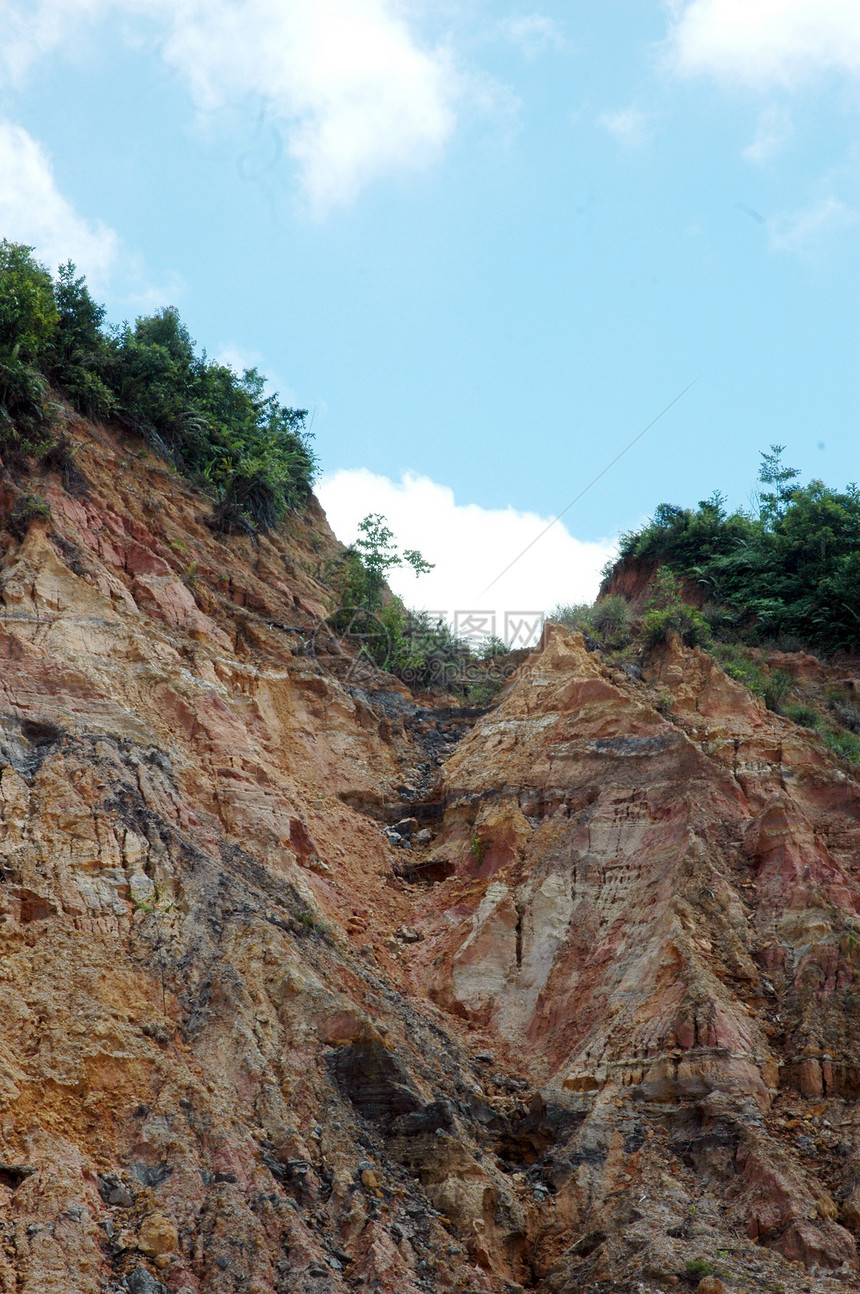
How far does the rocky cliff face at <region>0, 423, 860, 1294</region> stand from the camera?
8.30 metres

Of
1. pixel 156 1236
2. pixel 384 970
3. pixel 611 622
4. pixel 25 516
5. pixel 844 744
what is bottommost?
pixel 156 1236

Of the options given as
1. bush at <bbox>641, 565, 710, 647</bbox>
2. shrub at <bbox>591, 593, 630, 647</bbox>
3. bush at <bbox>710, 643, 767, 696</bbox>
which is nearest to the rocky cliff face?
bush at <bbox>710, 643, 767, 696</bbox>

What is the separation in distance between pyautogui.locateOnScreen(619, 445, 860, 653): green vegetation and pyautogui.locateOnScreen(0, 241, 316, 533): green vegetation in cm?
951

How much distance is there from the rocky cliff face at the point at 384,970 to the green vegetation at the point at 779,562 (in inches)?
270

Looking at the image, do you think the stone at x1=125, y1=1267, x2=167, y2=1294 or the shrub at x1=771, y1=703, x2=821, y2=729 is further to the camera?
the shrub at x1=771, y1=703, x2=821, y2=729

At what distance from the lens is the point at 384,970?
485 inches

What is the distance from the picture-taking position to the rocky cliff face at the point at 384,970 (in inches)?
327

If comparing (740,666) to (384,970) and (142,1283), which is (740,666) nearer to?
(384,970)

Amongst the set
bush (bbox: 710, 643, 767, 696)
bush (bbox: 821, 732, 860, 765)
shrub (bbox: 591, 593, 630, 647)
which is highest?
shrub (bbox: 591, 593, 630, 647)

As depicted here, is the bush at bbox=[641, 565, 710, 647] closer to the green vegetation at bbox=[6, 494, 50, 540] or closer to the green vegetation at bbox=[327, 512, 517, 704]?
the green vegetation at bbox=[327, 512, 517, 704]

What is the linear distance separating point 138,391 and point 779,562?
14.2 m

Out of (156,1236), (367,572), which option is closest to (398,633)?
(367,572)

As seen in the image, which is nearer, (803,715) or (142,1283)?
(142,1283)

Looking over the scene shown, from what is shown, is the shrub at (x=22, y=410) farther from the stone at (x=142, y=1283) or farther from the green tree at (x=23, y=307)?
the stone at (x=142, y=1283)
